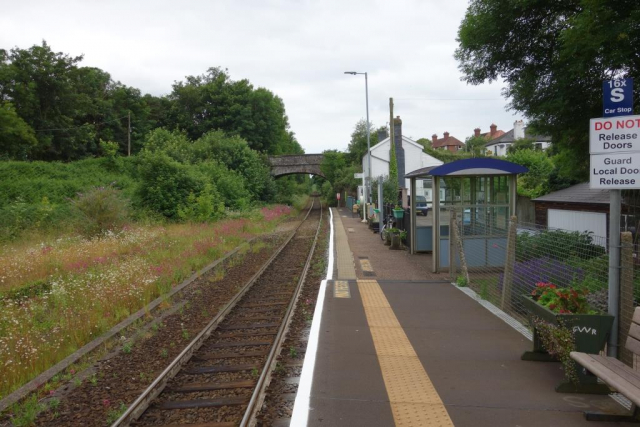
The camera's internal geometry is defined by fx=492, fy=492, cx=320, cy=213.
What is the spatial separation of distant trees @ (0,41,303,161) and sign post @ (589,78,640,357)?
38.3m

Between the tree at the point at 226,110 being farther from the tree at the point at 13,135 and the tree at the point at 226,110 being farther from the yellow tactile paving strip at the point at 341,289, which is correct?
the yellow tactile paving strip at the point at 341,289

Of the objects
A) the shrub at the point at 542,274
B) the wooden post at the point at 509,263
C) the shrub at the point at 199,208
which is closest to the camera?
the shrub at the point at 542,274

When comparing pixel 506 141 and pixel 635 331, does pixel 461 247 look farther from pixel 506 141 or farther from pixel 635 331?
pixel 506 141

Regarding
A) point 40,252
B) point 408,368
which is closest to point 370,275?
point 408,368

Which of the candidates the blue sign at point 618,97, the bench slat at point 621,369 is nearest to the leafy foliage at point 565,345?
the bench slat at point 621,369

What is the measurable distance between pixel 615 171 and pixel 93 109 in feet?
169

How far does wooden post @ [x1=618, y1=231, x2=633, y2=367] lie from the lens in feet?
15.4

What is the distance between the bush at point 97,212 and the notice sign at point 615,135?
18.1 metres

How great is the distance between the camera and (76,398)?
524 centimetres

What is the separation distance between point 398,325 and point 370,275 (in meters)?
4.68

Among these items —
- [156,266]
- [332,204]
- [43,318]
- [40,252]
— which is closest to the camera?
[43,318]

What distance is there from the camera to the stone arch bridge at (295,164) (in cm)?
5694

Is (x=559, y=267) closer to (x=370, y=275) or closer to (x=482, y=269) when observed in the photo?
(x=482, y=269)

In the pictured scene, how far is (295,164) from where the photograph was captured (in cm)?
5769
